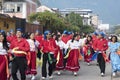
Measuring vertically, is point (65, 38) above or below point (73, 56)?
above

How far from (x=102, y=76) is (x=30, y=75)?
3.04 meters

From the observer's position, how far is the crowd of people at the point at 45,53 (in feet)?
39.3

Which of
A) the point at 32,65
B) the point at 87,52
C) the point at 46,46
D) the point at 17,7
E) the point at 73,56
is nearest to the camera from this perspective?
the point at 32,65

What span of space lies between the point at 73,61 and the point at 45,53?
265cm

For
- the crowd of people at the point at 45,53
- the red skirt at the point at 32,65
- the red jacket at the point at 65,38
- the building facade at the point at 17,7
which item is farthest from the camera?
the building facade at the point at 17,7

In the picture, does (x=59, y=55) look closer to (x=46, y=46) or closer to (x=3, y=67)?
(x=46, y=46)

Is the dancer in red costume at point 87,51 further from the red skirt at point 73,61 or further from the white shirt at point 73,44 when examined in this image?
the white shirt at point 73,44

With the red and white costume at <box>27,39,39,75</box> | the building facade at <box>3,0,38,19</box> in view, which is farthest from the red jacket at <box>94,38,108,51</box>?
the building facade at <box>3,0,38,19</box>

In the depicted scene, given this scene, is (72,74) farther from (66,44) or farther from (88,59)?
(88,59)

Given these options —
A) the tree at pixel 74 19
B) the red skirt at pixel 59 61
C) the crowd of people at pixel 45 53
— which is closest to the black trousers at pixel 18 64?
the crowd of people at pixel 45 53

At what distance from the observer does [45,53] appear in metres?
14.6

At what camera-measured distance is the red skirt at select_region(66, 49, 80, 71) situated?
664 inches

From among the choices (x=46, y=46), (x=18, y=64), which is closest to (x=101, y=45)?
(x=46, y=46)

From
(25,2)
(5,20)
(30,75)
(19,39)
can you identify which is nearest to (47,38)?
(30,75)
